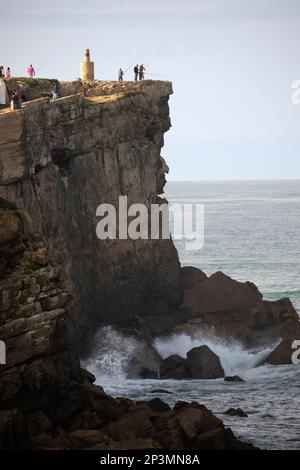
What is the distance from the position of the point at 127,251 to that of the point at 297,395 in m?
16.6

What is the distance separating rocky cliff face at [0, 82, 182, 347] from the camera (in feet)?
246

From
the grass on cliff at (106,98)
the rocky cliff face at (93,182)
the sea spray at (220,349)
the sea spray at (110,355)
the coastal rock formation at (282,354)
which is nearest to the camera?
the rocky cliff face at (93,182)

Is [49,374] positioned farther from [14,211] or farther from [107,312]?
[107,312]

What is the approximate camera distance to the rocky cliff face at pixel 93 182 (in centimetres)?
7494

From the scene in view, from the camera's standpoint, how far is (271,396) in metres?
76.0

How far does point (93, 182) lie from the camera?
3351 inches

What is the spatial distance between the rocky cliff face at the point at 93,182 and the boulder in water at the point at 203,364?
21.0 feet

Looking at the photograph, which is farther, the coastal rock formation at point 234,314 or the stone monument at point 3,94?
the coastal rock formation at point 234,314

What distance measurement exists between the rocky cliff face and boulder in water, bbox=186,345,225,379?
21.0 ft

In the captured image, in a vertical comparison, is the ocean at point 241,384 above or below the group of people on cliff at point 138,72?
below

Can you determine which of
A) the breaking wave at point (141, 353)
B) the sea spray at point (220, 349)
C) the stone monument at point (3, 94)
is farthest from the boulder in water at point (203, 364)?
the stone monument at point (3, 94)

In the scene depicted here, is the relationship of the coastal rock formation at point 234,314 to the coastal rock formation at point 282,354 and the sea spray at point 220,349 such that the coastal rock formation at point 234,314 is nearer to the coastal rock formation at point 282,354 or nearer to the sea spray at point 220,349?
the sea spray at point 220,349

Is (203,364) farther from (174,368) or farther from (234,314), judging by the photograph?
(234,314)

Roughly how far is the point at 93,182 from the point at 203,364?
41.7 feet
